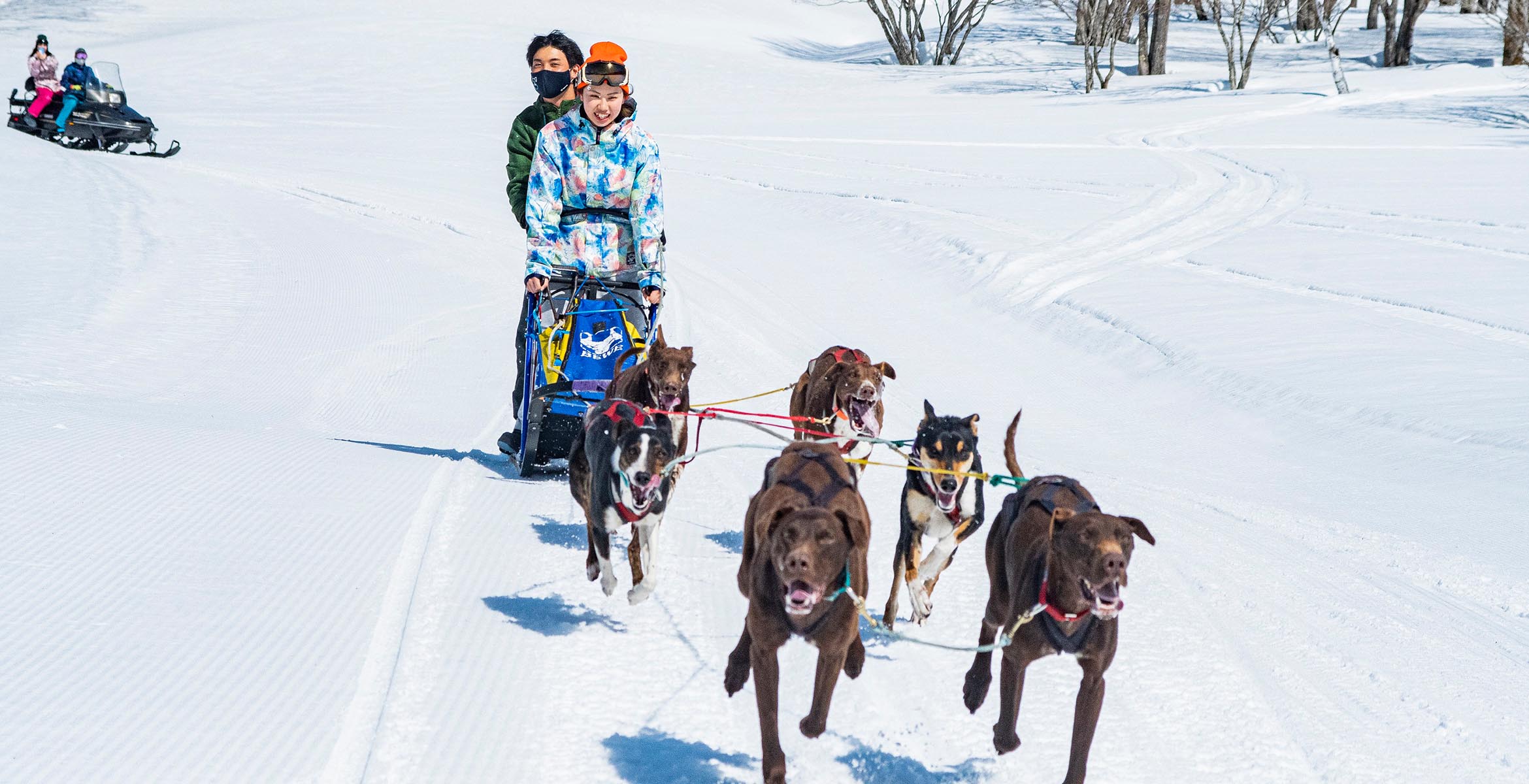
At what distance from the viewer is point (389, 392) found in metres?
9.43

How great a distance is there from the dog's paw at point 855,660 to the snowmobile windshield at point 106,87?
73.4ft

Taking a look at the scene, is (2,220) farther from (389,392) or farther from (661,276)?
(661,276)

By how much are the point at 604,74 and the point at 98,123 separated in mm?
19613

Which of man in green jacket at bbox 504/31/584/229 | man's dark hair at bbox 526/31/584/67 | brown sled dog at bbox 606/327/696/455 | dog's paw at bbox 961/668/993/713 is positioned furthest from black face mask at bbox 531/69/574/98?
dog's paw at bbox 961/668/993/713

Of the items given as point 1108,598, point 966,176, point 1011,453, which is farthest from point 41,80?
point 1108,598

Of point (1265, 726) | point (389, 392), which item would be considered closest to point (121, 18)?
point (389, 392)

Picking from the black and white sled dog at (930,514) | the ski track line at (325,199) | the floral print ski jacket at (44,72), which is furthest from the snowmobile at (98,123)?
the black and white sled dog at (930,514)

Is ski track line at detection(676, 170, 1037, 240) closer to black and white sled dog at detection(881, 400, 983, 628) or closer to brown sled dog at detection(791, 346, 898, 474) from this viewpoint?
brown sled dog at detection(791, 346, 898, 474)

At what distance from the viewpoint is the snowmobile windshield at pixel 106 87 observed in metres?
22.1

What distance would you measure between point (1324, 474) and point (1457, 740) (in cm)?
393

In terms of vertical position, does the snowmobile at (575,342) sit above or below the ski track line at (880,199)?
above

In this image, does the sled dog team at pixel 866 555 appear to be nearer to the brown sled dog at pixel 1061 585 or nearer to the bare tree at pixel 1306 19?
the brown sled dog at pixel 1061 585

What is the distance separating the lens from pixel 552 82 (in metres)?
7.23

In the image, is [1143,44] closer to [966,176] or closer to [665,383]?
[966,176]
